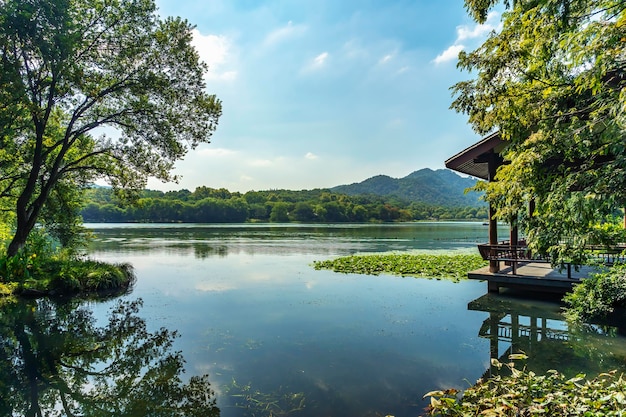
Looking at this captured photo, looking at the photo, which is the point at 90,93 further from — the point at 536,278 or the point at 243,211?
the point at 243,211

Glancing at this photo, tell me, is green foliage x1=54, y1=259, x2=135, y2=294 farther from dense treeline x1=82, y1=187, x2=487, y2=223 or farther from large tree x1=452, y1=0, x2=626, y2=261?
dense treeline x1=82, y1=187, x2=487, y2=223

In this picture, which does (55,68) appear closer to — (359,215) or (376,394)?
(376,394)

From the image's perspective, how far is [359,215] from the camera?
93875mm

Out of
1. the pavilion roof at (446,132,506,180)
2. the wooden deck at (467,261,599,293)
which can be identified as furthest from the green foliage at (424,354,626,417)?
the pavilion roof at (446,132,506,180)

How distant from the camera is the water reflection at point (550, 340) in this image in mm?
5379

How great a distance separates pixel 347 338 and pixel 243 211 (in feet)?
285

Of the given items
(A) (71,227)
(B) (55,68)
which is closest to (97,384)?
(B) (55,68)

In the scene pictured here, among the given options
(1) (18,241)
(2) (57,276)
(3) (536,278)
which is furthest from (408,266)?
(1) (18,241)

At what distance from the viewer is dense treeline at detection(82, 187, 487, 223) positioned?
264 ft

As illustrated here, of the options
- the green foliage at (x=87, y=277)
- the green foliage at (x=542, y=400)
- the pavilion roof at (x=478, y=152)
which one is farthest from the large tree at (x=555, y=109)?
the green foliage at (x=87, y=277)

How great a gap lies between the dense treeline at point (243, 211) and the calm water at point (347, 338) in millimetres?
65711

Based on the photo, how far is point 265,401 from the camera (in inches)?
179

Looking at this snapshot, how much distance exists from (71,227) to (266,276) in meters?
8.47

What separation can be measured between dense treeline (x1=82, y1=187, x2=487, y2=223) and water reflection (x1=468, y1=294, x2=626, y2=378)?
232 ft
